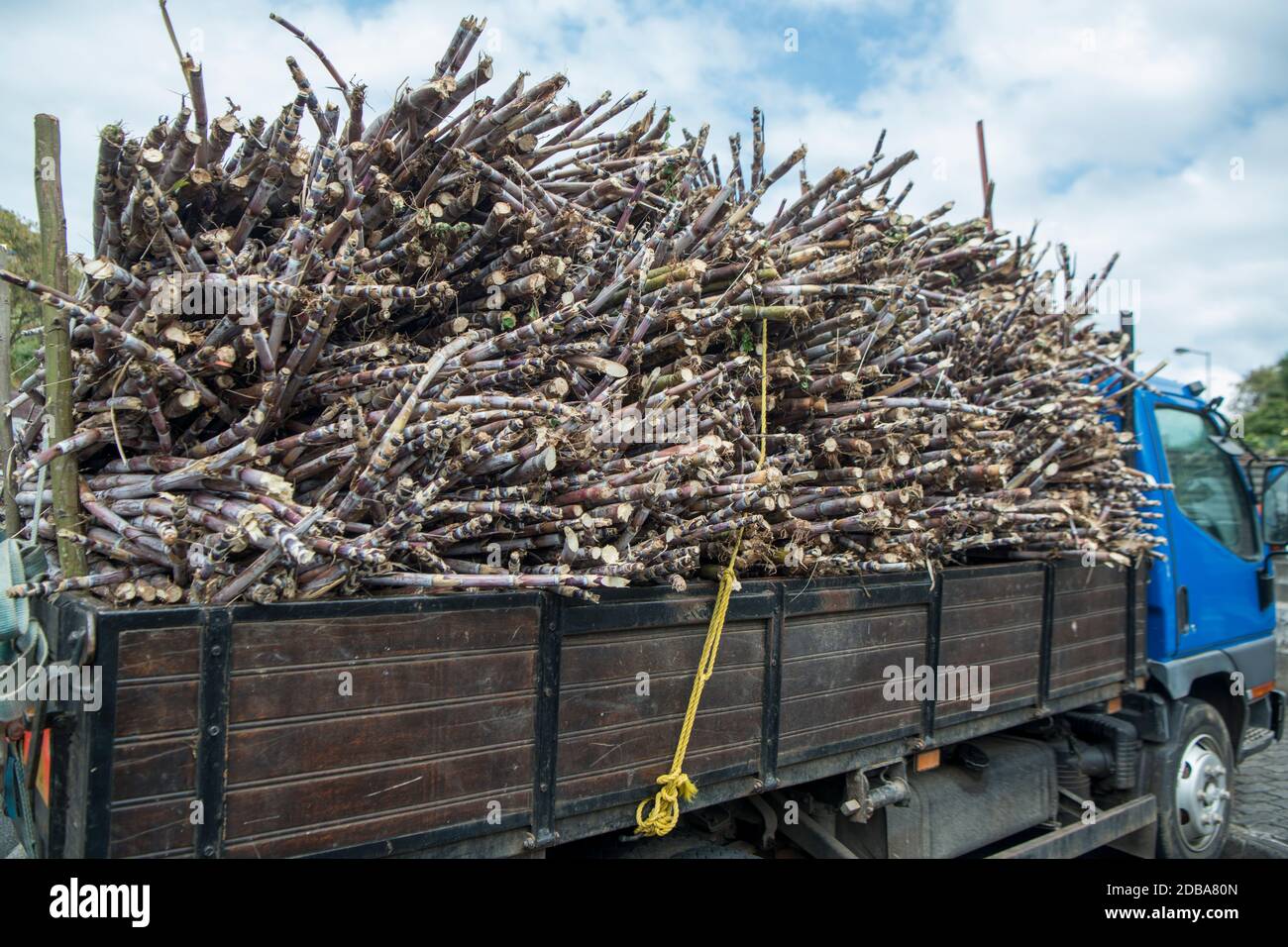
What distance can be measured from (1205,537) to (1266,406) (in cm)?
2453

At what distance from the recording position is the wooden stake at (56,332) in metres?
2.39

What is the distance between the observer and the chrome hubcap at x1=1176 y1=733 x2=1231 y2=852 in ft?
17.7

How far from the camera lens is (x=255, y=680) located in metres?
2.09

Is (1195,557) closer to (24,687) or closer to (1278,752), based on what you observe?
(1278,752)

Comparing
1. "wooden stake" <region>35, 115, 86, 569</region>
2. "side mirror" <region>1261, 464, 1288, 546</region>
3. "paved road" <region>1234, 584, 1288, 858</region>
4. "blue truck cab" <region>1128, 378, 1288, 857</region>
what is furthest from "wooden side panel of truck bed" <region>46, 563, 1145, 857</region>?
"paved road" <region>1234, 584, 1288, 858</region>

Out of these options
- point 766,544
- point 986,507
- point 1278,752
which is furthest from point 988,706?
point 1278,752

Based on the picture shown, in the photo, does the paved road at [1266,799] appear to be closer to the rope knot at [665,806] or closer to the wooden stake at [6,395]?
the rope knot at [665,806]

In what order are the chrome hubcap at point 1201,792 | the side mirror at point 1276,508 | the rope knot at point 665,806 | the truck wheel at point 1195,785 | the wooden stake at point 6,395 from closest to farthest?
1. the wooden stake at point 6,395
2. the rope knot at point 665,806
3. the truck wheel at point 1195,785
4. the chrome hubcap at point 1201,792
5. the side mirror at point 1276,508

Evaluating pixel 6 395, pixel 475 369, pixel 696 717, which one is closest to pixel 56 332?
pixel 6 395

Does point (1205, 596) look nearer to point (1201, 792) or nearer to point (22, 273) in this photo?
point (1201, 792)

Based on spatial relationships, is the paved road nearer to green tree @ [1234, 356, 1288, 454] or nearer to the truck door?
the truck door

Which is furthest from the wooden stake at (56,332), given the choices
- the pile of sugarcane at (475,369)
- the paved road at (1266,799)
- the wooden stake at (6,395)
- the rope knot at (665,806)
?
the paved road at (1266,799)

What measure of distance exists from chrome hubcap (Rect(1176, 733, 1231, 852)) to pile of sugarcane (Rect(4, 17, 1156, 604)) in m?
2.61

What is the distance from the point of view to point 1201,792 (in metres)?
5.48
